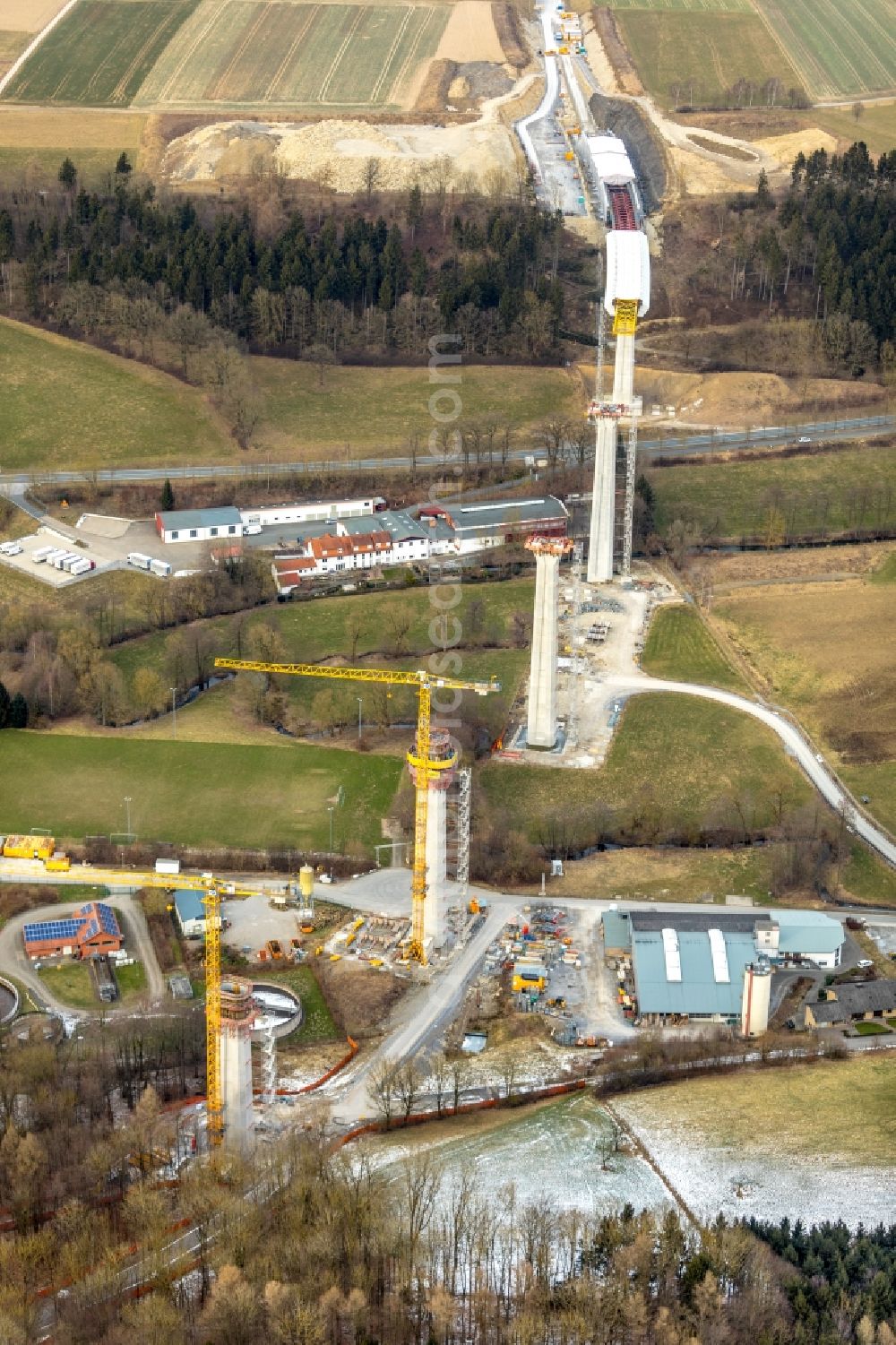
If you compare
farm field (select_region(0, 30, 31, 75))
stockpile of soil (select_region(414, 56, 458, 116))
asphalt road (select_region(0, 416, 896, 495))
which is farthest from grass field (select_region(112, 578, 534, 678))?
farm field (select_region(0, 30, 31, 75))

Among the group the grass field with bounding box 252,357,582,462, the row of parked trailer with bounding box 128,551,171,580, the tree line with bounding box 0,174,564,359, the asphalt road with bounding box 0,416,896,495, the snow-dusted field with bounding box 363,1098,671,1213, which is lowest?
the snow-dusted field with bounding box 363,1098,671,1213

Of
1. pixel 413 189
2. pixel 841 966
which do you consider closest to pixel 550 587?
pixel 841 966

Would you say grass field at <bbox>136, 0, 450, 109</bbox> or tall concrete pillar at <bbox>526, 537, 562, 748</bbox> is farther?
grass field at <bbox>136, 0, 450, 109</bbox>

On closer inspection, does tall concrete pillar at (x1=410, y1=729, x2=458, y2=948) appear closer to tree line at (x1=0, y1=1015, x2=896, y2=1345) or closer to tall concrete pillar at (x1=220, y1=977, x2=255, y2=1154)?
tall concrete pillar at (x1=220, y1=977, x2=255, y2=1154)

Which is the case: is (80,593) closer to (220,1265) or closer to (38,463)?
(38,463)

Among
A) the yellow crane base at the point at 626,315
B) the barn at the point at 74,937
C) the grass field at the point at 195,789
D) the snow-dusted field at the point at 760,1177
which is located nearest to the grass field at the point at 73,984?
the barn at the point at 74,937

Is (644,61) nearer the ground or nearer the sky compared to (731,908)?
nearer the sky

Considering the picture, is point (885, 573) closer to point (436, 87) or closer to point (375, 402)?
point (375, 402)
